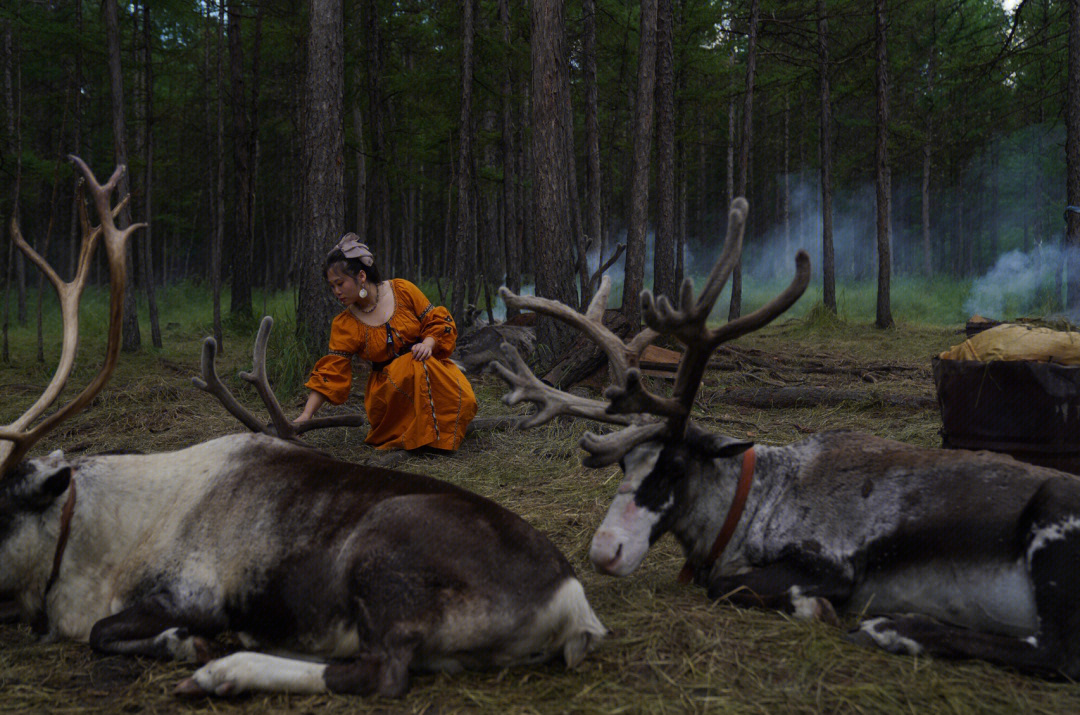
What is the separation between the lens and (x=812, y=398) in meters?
7.78

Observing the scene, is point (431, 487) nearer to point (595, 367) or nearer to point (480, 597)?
point (480, 597)

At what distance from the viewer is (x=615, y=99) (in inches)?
903

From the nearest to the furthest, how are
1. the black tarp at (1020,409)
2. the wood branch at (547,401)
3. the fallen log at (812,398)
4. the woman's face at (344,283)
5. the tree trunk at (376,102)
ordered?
the wood branch at (547,401), the black tarp at (1020,409), the woman's face at (344,283), the fallen log at (812,398), the tree trunk at (376,102)

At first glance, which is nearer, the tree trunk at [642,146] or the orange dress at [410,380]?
the orange dress at [410,380]

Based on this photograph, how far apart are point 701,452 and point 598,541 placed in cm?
67

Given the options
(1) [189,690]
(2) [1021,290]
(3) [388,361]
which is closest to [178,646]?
(1) [189,690]

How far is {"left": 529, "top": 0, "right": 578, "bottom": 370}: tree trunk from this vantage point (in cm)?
888

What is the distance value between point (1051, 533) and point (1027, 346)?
2118 mm

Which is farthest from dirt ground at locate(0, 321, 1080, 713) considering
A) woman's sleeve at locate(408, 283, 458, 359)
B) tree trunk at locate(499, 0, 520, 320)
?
tree trunk at locate(499, 0, 520, 320)

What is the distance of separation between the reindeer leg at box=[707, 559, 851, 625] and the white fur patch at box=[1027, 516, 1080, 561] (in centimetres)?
70

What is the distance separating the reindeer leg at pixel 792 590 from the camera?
322cm

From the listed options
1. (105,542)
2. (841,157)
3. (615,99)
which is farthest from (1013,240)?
(105,542)

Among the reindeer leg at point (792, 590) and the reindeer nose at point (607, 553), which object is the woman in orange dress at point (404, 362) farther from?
the reindeer leg at point (792, 590)

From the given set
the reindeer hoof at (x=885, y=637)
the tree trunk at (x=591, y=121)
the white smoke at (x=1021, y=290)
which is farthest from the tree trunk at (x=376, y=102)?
the white smoke at (x=1021, y=290)
